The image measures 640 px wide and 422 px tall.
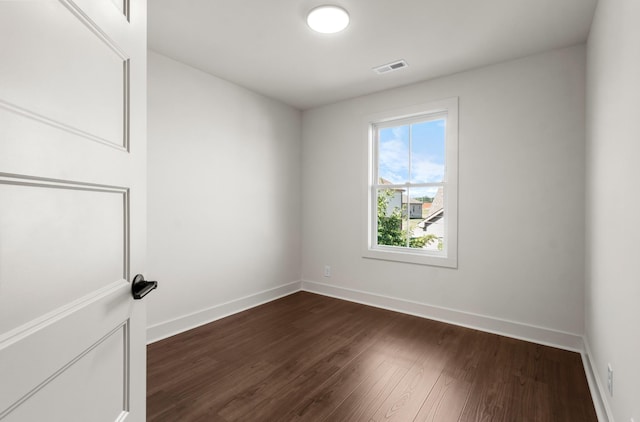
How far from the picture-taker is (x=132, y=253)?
1.01m

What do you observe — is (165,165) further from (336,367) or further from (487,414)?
(487,414)

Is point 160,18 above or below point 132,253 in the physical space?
above

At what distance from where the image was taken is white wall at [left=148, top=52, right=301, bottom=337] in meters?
2.81

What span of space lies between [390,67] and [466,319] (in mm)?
2613

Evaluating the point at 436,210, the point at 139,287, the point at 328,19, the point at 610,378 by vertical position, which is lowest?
the point at 610,378

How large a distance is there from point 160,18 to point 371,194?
2.69 meters

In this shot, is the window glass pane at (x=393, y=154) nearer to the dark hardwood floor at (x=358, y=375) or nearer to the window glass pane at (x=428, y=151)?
the window glass pane at (x=428, y=151)


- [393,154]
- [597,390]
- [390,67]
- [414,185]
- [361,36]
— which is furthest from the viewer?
[393,154]

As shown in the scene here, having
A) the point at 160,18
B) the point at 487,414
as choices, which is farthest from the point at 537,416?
the point at 160,18

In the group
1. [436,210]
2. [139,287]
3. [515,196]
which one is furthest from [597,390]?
[139,287]

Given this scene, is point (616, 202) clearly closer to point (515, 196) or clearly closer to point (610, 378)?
point (610, 378)

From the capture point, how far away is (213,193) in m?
3.27

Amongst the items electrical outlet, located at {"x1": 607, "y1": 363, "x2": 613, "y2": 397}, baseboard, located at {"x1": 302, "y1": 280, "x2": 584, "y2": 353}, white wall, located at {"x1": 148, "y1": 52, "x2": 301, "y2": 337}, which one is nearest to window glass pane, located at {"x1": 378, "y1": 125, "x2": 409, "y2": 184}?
white wall, located at {"x1": 148, "y1": 52, "x2": 301, "y2": 337}

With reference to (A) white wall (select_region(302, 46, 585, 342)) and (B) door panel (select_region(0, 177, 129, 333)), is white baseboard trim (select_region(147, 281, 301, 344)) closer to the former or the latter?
(A) white wall (select_region(302, 46, 585, 342))
